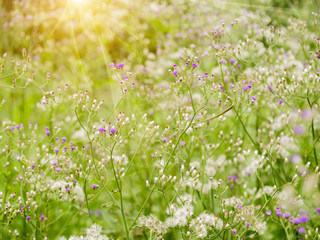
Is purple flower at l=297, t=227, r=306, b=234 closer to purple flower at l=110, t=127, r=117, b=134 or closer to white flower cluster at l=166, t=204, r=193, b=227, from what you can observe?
white flower cluster at l=166, t=204, r=193, b=227

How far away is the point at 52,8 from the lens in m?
6.12

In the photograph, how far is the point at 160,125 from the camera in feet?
11.7

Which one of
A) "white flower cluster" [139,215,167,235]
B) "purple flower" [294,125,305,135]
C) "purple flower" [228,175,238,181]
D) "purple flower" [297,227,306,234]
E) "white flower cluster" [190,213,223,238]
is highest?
"purple flower" [294,125,305,135]

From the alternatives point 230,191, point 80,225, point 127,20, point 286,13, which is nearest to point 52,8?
point 127,20

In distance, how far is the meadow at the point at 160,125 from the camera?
2.41 meters

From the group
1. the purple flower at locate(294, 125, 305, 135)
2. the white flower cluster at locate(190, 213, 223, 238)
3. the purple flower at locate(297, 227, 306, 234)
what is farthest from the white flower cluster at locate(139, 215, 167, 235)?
the purple flower at locate(294, 125, 305, 135)

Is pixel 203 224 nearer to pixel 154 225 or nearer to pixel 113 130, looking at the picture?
pixel 154 225

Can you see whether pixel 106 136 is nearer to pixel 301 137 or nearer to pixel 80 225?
pixel 80 225

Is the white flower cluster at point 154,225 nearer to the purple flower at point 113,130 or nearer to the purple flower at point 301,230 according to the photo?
the purple flower at point 113,130

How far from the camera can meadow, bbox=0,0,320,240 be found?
7.91 ft

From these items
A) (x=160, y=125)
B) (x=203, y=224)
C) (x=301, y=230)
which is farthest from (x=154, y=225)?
→ (x=160, y=125)

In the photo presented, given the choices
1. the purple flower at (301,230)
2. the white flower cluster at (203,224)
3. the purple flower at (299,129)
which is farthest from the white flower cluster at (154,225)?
the purple flower at (299,129)

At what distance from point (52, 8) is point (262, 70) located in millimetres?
4058

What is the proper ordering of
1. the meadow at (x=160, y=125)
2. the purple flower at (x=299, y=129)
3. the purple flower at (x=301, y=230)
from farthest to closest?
the purple flower at (x=299, y=129) → the purple flower at (x=301, y=230) → the meadow at (x=160, y=125)
